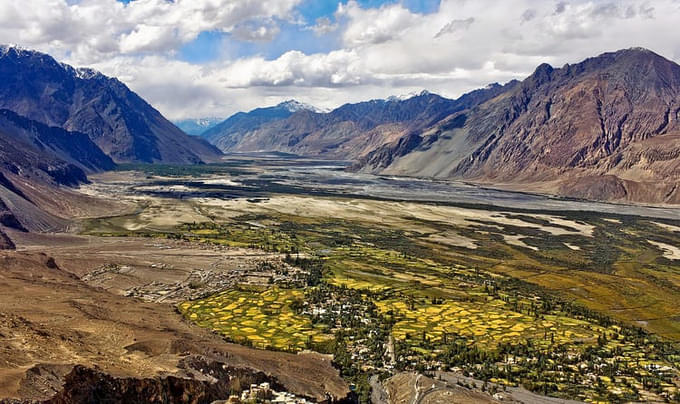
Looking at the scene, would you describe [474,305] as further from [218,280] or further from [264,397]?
[264,397]

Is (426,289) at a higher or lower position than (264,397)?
lower

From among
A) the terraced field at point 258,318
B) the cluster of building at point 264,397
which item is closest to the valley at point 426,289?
the terraced field at point 258,318

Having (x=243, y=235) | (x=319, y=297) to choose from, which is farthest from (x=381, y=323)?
(x=243, y=235)

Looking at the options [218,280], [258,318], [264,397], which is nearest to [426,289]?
[258,318]

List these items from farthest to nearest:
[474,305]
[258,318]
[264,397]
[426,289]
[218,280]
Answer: [218,280] < [426,289] < [474,305] < [258,318] < [264,397]

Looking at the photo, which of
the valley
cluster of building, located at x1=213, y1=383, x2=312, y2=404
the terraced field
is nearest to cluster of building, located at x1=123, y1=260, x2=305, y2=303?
the valley

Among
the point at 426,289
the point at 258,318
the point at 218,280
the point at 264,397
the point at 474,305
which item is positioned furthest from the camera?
the point at 218,280

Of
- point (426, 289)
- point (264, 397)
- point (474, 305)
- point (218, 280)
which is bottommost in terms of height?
point (474, 305)

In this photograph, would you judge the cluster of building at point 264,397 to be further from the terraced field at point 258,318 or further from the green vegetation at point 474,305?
the terraced field at point 258,318

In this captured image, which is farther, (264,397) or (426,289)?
(426,289)
